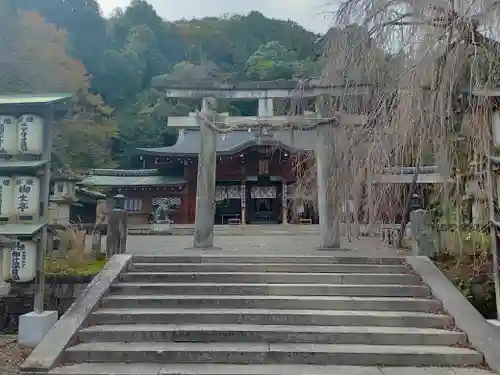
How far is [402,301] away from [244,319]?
6.99 ft

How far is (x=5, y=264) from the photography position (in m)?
5.44

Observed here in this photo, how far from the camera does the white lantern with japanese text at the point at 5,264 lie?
542 cm

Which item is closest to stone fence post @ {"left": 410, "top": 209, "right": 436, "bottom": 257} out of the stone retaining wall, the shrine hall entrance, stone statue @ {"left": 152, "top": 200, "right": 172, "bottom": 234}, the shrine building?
the stone retaining wall

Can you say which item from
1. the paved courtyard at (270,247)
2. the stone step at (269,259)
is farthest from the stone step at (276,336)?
the paved courtyard at (270,247)

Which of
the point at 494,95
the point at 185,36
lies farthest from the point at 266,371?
the point at 185,36

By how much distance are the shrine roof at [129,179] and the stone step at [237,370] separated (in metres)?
18.6

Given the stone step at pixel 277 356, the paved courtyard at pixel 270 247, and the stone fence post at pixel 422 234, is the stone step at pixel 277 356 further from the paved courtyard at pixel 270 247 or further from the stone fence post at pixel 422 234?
the paved courtyard at pixel 270 247

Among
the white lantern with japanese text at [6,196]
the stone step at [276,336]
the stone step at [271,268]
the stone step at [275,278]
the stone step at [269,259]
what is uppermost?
the white lantern with japanese text at [6,196]

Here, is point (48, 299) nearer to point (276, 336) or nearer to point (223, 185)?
point (276, 336)

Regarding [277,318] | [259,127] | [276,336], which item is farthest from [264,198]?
[276,336]

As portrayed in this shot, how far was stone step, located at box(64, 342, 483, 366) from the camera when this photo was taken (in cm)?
465

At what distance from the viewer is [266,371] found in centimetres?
444

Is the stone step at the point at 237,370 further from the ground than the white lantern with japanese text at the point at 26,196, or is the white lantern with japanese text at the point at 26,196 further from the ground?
the white lantern with japanese text at the point at 26,196

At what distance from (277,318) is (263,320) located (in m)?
0.18
